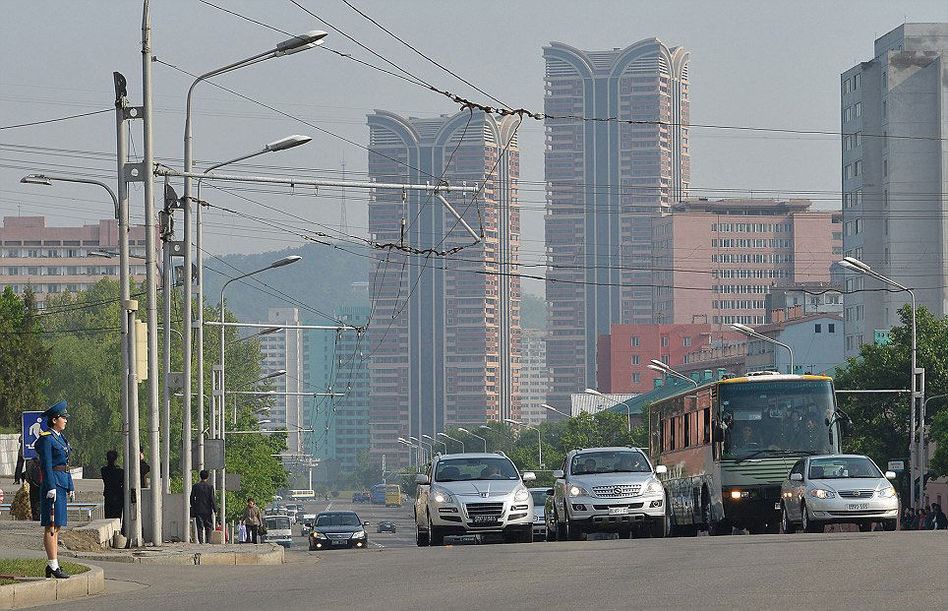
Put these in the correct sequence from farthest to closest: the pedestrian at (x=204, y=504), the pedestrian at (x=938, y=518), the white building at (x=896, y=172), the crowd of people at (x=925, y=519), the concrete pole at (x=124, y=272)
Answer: the white building at (x=896, y=172) < the crowd of people at (x=925, y=519) < the pedestrian at (x=938, y=518) < the pedestrian at (x=204, y=504) < the concrete pole at (x=124, y=272)

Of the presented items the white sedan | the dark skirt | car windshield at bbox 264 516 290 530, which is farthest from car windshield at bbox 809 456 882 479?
car windshield at bbox 264 516 290 530

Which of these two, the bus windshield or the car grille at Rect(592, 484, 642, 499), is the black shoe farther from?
the bus windshield

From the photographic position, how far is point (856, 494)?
3050 cm

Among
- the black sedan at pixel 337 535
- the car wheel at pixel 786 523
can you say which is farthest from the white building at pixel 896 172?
the car wheel at pixel 786 523

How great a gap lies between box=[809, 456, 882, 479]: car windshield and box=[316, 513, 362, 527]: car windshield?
26.9 m

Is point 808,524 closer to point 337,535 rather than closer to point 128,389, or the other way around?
point 128,389

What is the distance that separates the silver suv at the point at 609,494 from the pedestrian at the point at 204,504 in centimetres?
865

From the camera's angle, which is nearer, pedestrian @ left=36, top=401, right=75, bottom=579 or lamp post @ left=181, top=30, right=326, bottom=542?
pedestrian @ left=36, top=401, right=75, bottom=579

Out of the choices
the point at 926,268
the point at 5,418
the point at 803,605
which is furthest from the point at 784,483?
the point at 926,268

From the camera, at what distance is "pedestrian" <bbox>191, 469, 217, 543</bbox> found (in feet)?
123

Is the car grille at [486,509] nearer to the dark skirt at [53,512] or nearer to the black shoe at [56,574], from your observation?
the dark skirt at [53,512]

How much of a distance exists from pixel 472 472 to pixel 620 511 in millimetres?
2667

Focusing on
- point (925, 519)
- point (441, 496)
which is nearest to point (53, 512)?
point (441, 496)

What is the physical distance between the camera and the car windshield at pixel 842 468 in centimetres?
3094
